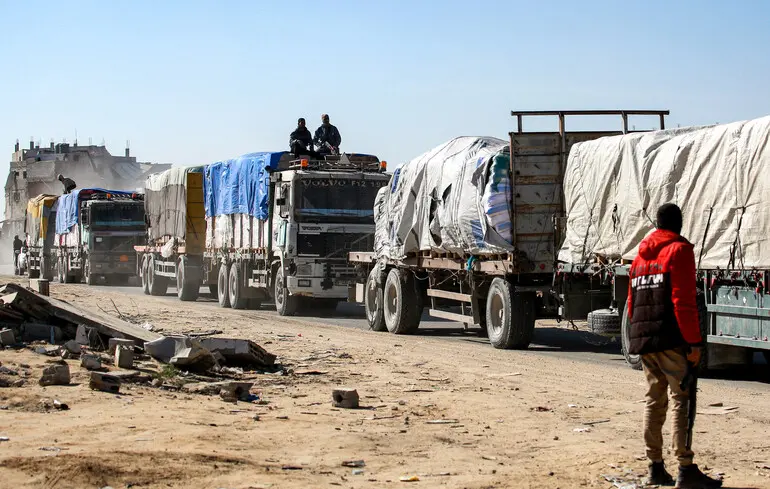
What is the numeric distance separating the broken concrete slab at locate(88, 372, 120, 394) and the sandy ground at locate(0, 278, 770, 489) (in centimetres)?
13

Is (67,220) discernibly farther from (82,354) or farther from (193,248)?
(82,354)

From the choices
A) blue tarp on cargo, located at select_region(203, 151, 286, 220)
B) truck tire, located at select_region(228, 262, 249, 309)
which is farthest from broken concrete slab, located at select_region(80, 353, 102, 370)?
truck tire, located at select_region(228, 262, 249, 309)

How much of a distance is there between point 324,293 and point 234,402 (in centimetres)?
1397

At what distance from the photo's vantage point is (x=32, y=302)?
621 inches

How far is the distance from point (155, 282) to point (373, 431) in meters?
26.7

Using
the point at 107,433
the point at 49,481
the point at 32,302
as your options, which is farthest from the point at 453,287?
the point at 49,481

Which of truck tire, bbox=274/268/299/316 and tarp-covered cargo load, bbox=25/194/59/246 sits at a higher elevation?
tarp-covered cargo load, bbox=25/194/59/246

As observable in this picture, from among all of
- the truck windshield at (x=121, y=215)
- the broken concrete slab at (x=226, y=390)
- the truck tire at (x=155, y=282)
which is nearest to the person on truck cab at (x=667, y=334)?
the broken concrete slab at (x=226, y=390)

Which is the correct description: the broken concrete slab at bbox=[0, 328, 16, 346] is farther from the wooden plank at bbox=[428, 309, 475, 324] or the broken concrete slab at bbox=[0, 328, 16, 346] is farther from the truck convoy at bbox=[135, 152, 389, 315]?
the truck convoy at bbox=[135, 152, 389, 315]

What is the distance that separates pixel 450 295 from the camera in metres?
19.9

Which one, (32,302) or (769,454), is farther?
(32,302)

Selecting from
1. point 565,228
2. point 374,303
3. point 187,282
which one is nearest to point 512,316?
point 565,228

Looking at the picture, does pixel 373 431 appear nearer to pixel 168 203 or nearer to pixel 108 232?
pixel 168 203

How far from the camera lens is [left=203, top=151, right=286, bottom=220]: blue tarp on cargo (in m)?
27.1
